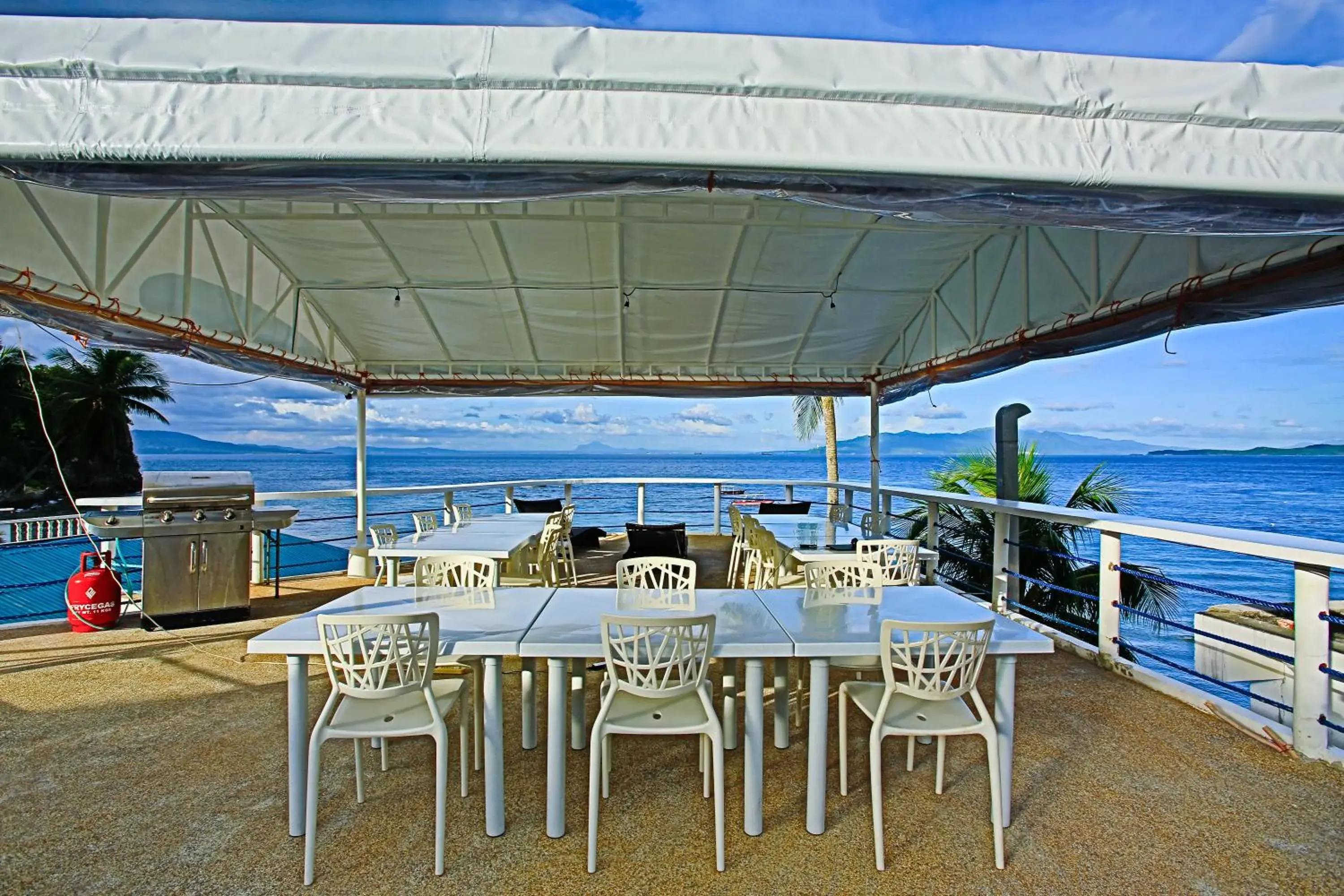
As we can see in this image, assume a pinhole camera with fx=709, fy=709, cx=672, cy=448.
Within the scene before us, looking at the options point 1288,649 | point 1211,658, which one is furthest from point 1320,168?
point 1211,658

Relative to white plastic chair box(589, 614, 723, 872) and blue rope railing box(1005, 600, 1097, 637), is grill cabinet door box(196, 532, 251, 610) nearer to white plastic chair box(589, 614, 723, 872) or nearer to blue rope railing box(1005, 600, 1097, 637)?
white plastic chair box(589, 614, 723, 872)

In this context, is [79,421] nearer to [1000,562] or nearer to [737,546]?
[737,546]

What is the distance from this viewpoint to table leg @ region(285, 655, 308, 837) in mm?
2557

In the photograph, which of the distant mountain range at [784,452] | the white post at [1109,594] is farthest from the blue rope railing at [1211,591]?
the distant mountain range at [784,452]

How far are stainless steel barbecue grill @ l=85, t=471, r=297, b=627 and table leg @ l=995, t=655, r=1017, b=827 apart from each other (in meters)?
5.79

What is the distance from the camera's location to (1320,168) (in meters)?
1.99

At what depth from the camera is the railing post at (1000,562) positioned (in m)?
5.77

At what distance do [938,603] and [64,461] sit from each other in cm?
2862

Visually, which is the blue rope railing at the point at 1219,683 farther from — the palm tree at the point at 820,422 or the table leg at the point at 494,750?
the palm tree at the point at 820,422

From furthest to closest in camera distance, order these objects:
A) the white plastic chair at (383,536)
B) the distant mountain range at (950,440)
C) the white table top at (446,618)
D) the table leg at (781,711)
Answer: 1. the distant mountain range at (950,440)
2. the white plastic chair at (383,536)
3. the table leg at (781,711)
4. the white table top at (446,618)

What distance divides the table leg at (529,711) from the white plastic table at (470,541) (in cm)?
101

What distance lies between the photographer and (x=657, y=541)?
25.1 ft

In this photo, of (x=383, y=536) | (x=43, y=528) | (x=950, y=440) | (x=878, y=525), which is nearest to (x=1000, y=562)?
(x=878, y=525)

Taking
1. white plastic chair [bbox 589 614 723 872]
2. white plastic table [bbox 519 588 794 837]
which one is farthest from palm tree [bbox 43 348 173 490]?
white plastic chair [bbox 589 614 723 872]
